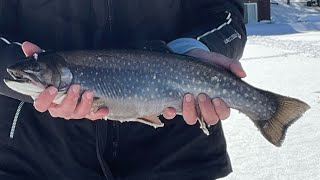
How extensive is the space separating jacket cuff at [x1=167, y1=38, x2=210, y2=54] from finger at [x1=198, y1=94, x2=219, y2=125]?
0.64 ft

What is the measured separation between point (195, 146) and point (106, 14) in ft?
1.72

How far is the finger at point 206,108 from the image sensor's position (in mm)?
1919

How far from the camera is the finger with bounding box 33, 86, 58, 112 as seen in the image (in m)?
1.79

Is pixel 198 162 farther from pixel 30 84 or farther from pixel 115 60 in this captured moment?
pixel 30 84

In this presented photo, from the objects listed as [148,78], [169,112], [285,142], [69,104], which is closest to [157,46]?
[148,78]

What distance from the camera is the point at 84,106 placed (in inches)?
71.3

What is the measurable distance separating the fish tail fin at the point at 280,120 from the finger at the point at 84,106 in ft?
1.91

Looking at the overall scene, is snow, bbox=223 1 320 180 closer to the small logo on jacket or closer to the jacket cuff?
the small logo on jacket

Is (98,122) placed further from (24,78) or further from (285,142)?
(285,142)

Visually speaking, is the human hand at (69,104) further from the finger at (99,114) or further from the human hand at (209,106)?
the human hand at (209,106)

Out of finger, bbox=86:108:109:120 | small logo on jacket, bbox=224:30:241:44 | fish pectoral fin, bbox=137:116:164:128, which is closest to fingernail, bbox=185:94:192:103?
fish pectoral fin, bbox=137:116:164:128

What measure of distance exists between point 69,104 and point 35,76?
0.43 ft

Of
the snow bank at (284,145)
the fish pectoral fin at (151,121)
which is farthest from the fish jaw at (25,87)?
the snow bank at (284,145)

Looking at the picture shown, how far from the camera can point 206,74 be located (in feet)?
6.44
